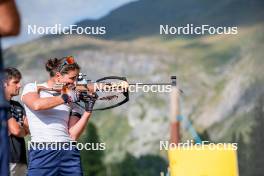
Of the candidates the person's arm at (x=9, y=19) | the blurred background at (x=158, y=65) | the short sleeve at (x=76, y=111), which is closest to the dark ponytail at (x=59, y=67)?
the short sleeve at (x=76, y=111)

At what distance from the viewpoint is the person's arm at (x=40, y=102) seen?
14.0 feet

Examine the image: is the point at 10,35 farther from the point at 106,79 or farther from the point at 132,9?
the point at 132,9

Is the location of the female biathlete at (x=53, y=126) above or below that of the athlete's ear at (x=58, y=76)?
below

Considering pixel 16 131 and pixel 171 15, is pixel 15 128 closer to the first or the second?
pixel 16 131

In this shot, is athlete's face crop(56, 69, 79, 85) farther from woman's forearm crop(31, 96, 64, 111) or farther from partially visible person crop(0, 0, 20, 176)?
partially visible person crop(0, 0, 20, 176)

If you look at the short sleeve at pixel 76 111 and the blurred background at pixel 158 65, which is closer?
the short sleeve at pixel 76 111

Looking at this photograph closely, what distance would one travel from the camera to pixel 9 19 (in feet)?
6.62

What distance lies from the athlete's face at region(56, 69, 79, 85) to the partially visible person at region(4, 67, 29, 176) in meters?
0.28

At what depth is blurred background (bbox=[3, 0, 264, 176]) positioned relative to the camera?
579 cm

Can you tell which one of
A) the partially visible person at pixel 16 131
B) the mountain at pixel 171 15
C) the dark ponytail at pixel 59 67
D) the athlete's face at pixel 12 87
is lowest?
Answer: the partially visible person at pixel 16 131

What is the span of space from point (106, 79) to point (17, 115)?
37.2 inches

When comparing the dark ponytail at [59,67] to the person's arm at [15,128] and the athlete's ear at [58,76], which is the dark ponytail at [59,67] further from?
the person's arm at [15,128]

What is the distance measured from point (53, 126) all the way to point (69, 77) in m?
0.32

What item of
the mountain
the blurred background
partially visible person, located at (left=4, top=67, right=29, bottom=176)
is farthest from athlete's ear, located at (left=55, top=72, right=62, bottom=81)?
the mountain
